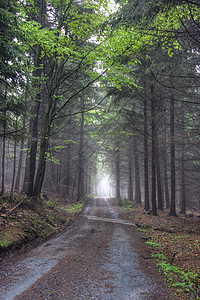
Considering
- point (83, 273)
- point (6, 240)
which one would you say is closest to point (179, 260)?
point (83, 273)

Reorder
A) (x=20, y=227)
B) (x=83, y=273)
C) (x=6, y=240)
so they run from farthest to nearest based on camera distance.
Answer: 1. (x=20, y=227)
2. (x=6, y=240)
3. (x=83, y=273)

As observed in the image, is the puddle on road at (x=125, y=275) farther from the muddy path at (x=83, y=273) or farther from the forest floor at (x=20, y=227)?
the forest floor at (x=20, y=227)

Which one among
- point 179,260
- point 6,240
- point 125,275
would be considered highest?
point 6,240

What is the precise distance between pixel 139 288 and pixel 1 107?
22.9 ft

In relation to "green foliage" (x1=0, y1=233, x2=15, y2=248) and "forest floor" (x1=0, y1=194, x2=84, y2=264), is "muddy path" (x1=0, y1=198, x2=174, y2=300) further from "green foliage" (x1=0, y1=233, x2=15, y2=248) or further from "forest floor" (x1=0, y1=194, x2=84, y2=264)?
"green foliage" (x1=0, y1=233, x2=15, y2=248)

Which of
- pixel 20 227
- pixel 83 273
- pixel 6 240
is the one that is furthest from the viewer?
pixel 20 227

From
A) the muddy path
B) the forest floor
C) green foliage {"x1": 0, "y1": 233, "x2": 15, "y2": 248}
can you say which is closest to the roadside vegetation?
the muddy path

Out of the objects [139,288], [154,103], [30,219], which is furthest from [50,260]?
[154,103]

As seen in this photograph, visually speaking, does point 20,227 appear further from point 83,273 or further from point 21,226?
point 83,273

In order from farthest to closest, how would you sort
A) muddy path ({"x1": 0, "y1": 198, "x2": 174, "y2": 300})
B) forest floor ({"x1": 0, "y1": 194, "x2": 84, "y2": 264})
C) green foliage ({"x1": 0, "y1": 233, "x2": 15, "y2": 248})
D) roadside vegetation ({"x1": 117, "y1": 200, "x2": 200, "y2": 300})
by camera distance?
forest floor ({"x1": 0, "y1": 194, "x2": 84, "y2": 264}) → green foliage ({"x1": 0, "y1": 233, "x2": 15, "y2": 248}) → roadside vegetation ({"x1": 117, "y1": 200, "x2": 200, "y2": 300}) → muddy path ({"x1": 0, "y1": 198, "x2": 174, "y2": 300})

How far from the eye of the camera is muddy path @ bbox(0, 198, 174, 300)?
10.6ft

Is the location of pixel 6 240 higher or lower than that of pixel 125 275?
higher

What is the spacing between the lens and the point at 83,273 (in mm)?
4031

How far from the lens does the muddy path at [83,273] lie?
3244 millimetres
